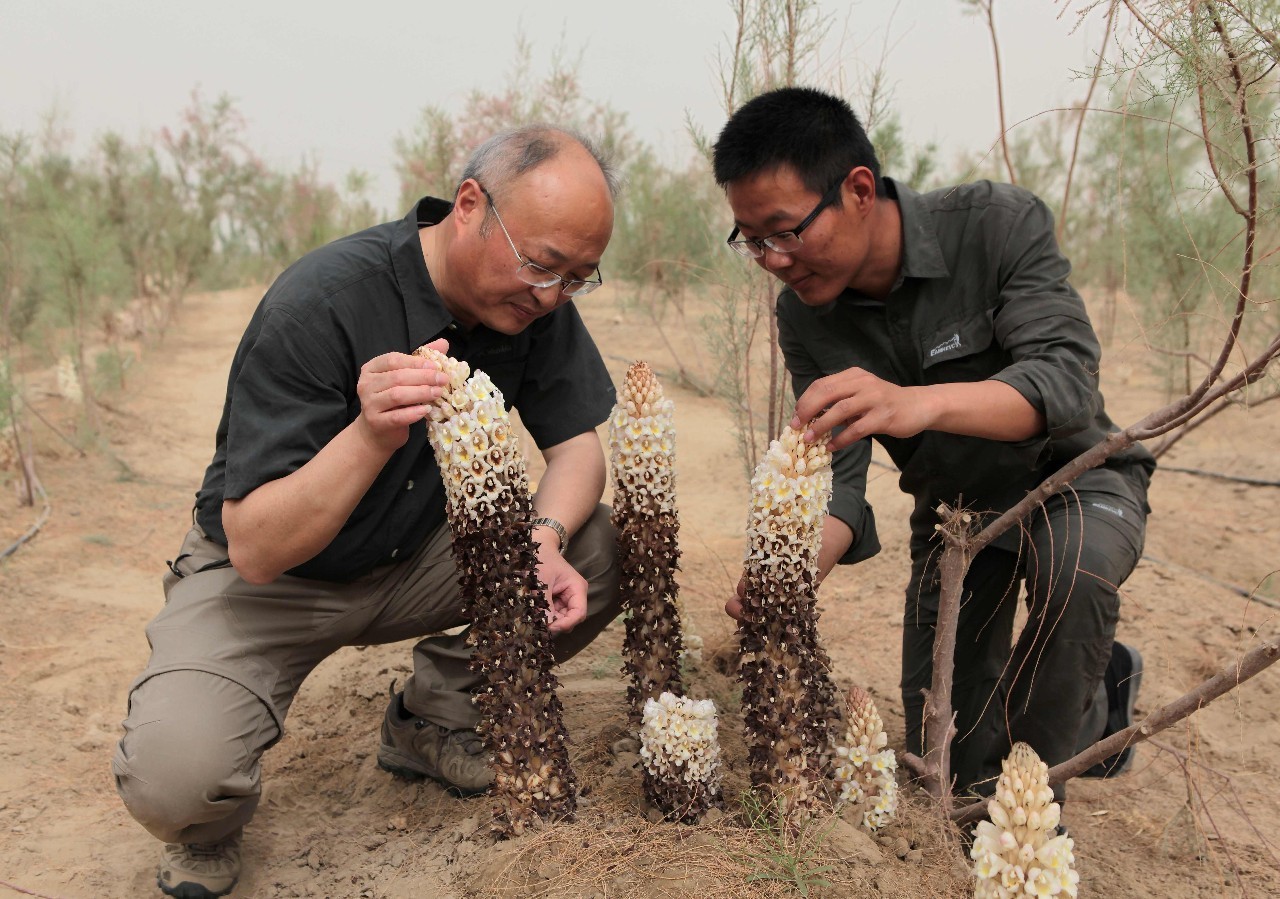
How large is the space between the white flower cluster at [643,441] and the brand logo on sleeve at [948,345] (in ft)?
3.61

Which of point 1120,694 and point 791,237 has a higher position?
point 791,237

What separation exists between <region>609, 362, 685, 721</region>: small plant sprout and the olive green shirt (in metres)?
0.72

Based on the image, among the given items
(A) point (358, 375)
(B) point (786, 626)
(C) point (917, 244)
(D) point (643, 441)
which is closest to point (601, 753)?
(B) point (786, 626)

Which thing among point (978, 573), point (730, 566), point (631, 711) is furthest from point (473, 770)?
point (730, 566)

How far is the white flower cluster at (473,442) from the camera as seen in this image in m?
2.31

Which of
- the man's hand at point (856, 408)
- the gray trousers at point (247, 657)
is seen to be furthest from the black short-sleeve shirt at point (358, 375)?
the man's hand at point (856, 408)

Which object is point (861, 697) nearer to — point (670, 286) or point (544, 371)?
point (544, 371)

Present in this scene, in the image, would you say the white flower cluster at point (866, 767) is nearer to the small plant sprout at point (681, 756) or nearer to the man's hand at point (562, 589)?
the small plant sprout at point (681, 756)

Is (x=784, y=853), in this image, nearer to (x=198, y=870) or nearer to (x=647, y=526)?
(x=647, y=526)

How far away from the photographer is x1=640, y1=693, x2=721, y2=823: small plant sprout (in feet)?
8.51

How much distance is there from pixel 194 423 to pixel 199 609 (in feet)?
25.1

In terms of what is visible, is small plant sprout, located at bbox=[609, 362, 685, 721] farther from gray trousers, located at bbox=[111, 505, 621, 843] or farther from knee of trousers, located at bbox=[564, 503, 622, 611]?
gray trousers, located at bbox=[111, 505, 621, 843]

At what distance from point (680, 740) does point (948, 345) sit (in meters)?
Result: 1.62

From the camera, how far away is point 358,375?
9.70ft
